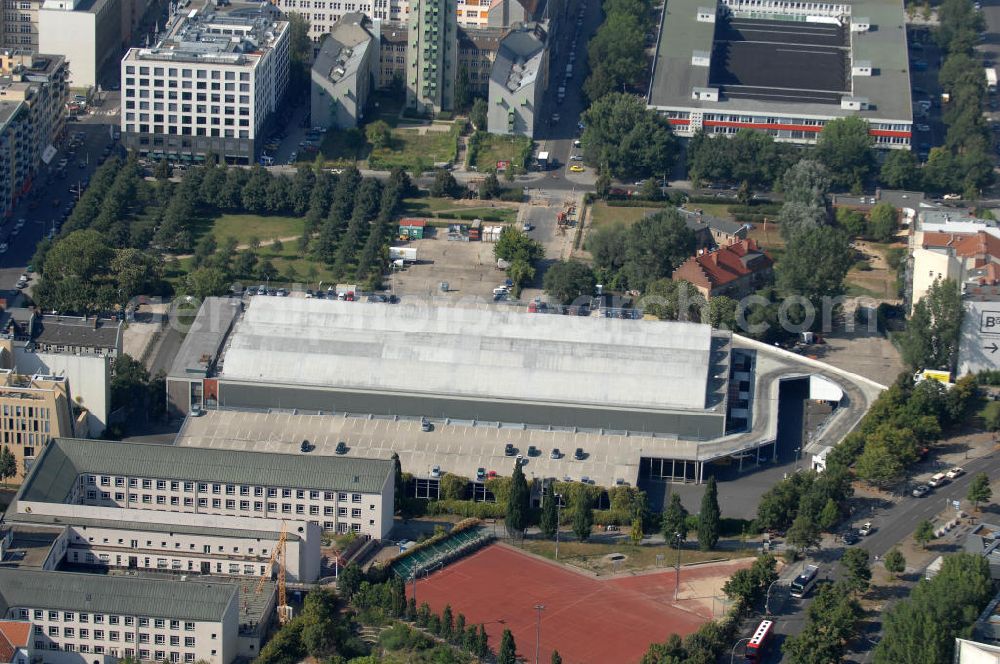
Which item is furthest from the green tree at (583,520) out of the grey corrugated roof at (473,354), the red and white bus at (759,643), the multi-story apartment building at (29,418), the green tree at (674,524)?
the multi-story apartment building at (29,418)

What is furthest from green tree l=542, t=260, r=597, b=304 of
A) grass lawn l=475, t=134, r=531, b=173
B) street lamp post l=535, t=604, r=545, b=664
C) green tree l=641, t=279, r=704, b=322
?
street lamp post l=535, t=604, r=545, b=664

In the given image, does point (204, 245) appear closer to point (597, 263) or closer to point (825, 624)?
point (597, 263)

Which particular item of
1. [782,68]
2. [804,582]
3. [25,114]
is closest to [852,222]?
[782,68]

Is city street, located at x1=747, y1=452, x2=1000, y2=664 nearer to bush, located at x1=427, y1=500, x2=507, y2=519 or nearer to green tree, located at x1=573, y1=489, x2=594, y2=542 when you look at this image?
green tree, located at x1=573, y1=489, x2=594, y2=542

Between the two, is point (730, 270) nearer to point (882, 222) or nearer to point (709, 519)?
point (882, 222)

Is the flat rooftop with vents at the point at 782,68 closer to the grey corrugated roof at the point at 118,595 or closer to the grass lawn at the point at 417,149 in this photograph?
the grass lawn at the point at 417,149

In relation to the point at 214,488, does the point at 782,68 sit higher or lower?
higher

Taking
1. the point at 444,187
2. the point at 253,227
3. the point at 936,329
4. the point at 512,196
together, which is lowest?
the point at 936,329
